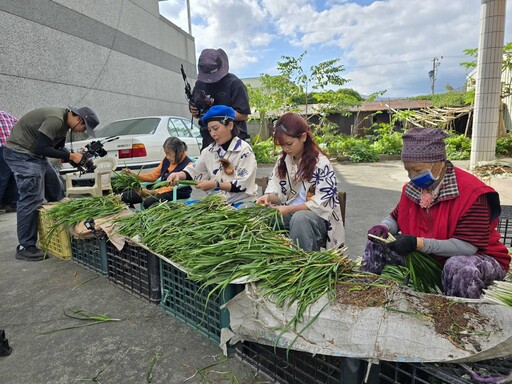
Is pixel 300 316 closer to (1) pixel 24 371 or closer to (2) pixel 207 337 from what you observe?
(2) pixel 207 337

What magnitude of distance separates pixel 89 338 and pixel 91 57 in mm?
7350

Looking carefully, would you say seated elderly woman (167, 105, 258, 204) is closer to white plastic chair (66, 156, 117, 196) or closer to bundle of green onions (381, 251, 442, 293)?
white plastic chair (66, 156, 117, 196)

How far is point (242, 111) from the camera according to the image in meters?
3.46

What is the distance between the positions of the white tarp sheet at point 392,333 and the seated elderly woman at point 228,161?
1.51m

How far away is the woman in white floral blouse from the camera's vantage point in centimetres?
235

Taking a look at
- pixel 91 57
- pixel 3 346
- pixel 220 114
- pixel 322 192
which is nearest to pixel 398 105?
pixel 91 57

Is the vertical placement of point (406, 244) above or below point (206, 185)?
below

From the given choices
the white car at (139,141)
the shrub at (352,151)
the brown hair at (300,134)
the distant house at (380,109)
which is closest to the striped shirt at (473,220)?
the brown hair at (300,134)

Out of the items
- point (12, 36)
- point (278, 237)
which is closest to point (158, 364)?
point (278, 237)

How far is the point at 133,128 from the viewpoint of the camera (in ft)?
20.6

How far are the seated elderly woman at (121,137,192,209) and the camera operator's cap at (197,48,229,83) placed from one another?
847 millimetres

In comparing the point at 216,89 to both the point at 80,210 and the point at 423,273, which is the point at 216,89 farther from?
the point at 423,273

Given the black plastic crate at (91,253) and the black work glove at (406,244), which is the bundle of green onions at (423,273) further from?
the black plastic crate at (91,253)

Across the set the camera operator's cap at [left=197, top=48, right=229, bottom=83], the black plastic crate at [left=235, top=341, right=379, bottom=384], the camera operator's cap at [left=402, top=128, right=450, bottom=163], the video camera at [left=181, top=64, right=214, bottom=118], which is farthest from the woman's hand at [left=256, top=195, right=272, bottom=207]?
the camera operator's cap at [left=197, top=48, right=229, bottom=83]
